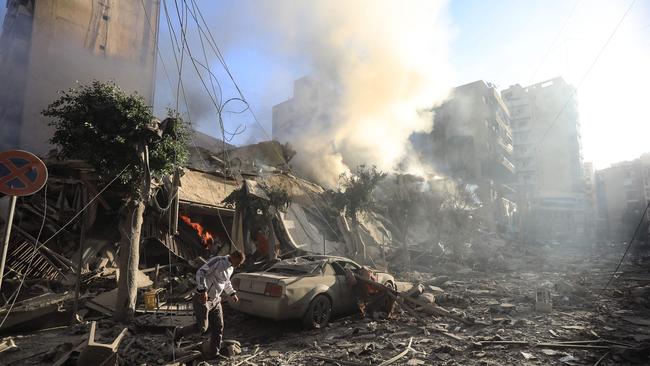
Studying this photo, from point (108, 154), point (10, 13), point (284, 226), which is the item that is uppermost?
point (10, 13)

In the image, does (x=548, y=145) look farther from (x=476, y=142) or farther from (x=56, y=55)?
(x=56, y=55)

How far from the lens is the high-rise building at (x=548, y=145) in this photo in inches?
2496

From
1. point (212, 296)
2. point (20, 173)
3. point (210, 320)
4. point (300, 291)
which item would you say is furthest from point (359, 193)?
point (20, 173)

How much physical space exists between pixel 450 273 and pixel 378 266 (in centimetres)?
320

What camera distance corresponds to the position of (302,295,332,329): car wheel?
21.6 feet

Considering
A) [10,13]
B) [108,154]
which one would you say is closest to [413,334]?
[108,154]

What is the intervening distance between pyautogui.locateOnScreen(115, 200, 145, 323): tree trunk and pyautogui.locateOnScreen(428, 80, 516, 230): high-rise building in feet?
142

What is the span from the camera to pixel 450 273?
52.9 ft

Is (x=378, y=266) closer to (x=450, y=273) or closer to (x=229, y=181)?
(x=450, y=273)

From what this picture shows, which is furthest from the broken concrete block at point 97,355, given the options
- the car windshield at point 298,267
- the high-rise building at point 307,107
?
the high-rise building at point 307,107

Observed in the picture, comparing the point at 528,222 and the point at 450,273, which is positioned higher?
the point at 528,222

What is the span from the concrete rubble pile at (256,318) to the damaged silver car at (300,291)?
0.93ft

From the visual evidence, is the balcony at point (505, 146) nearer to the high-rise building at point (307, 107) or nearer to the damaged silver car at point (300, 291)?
the high-rise building at point (307, 107)

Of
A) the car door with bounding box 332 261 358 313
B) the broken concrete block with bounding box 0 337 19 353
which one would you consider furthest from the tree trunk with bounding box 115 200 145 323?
the car door with bounding box 332 261 358 313
